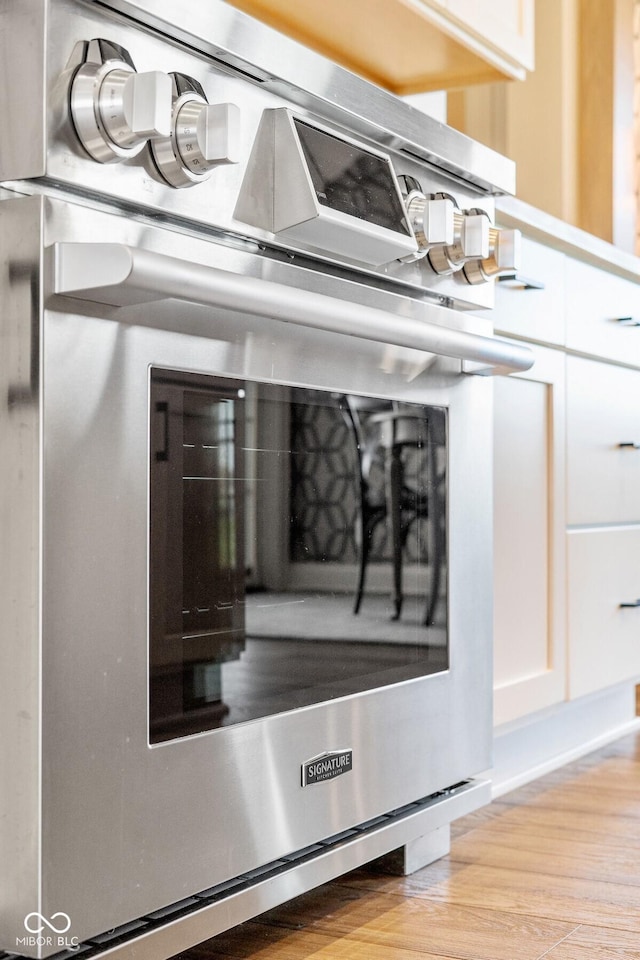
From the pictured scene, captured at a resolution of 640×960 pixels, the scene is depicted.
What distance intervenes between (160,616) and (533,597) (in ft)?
3.20

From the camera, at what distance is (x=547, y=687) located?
1.73 meters

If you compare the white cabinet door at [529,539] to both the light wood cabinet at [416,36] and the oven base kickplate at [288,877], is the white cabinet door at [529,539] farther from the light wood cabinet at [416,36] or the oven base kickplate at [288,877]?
the light wood cabinet at [416,36]

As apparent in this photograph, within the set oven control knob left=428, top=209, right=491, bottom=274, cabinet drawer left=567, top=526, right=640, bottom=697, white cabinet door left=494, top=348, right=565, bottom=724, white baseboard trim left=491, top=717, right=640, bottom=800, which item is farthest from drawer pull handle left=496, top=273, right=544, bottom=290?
white baseboard trim left=491, top=717, right=640, bottom=800

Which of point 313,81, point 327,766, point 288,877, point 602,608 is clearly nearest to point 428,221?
point 313,81

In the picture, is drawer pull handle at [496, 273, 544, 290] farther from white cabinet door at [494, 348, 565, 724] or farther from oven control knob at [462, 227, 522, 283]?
oven control knob at [462, 227, 522, 283]

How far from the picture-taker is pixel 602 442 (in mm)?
1945

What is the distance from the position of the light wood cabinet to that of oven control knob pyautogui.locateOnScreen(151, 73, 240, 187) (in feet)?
2.49

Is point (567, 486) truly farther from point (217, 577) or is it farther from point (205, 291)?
point (205, 291)

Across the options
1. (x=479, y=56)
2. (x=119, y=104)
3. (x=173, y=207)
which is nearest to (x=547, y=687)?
(x=479, y=56)

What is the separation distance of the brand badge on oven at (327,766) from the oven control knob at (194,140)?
1.81 feet

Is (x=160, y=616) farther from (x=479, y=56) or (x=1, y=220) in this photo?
(x=479, y=56)

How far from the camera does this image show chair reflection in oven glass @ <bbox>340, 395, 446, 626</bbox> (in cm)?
115

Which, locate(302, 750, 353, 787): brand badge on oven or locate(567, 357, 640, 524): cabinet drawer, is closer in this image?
locate(302, 750, 353, 787): brand badge on oven

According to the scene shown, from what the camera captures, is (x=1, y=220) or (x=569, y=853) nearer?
(x=1, y=220)
